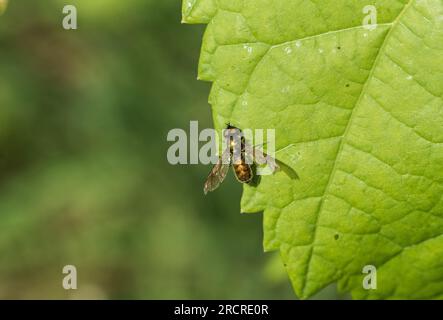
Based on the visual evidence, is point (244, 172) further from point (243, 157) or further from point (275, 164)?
point (275, 164)

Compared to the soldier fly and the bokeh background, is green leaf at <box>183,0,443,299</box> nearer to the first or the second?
the soldier fly

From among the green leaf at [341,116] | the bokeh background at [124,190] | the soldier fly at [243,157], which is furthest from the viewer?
the bokeh background at [124,190]

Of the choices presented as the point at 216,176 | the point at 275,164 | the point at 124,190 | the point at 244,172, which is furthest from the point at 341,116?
the point at 124,190

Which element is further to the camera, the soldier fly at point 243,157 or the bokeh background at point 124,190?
the bokeh background at point 124,190

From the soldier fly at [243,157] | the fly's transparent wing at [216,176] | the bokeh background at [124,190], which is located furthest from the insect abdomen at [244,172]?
the bokeh background at [124,190]

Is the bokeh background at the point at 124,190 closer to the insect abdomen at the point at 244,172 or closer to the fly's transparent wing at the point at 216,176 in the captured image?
the fly's transparent wing at the point at 216,176

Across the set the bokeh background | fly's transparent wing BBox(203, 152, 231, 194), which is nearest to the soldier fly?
fly's transparent wing BBox(203, 152, 231, 194)

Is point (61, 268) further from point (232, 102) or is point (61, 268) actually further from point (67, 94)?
point (232, 102)
